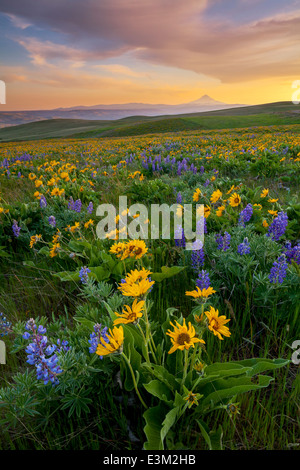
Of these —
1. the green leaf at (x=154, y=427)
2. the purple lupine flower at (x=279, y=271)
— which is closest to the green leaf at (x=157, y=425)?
the green leaf at (x=154, y=427)

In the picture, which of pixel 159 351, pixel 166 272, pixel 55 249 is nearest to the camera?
pixel 159 351

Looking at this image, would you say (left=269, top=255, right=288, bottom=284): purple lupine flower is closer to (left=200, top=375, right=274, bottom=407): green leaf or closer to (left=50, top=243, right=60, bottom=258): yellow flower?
(left=200, top=375, right=274, bottom=407): green leaf

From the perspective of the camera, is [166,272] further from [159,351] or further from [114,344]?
[114,344]

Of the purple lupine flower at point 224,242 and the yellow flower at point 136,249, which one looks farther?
the purple lupine flower at point 224,242

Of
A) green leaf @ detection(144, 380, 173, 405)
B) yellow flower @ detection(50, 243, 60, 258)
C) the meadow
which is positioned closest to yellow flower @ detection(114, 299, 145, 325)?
the meadow

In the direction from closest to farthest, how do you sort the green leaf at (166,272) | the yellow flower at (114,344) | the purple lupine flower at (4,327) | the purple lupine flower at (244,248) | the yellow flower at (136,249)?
the yellow flower at (114,344), the purple lupine flower at (4,327), the yellow flower at (136,249), the purple lupine flower at (244,248), the green leaf at (166,272)

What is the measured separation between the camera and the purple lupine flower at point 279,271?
180 centimetres

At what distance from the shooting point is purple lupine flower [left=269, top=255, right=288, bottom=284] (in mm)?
1798

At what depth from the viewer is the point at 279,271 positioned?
1.82m

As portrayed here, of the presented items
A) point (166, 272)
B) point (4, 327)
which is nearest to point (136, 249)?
point (166, 272)

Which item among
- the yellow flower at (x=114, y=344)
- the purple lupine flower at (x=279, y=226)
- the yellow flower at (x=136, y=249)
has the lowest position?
the yellow flower at (x=114, y=344)

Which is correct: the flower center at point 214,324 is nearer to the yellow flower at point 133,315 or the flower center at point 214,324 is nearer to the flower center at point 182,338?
the flower center at point 182,338
